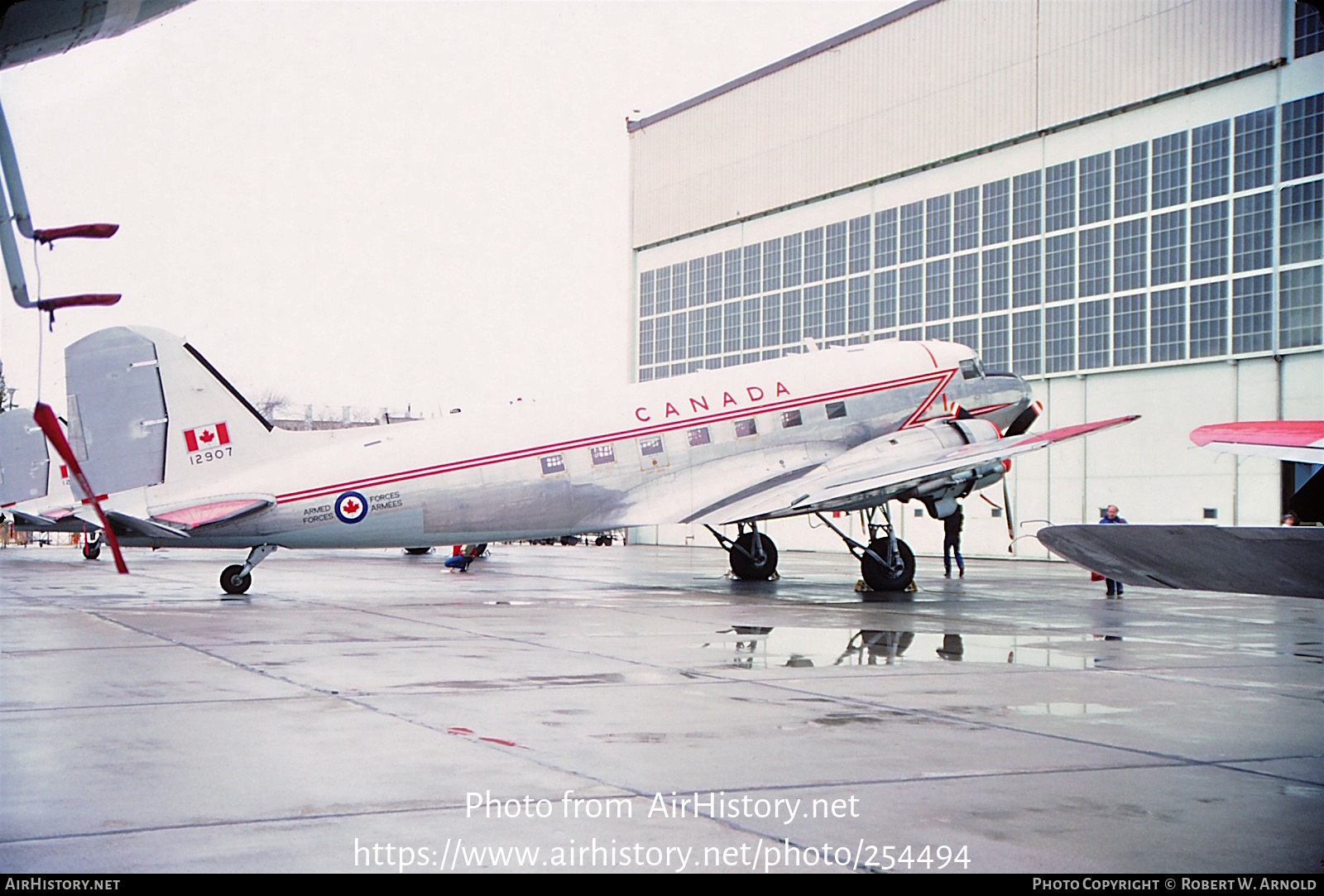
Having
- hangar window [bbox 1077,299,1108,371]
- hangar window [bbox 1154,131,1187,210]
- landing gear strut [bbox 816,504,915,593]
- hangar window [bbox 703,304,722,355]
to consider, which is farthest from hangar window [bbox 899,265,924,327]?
landing gear strut [bbox 816,504,915,593]

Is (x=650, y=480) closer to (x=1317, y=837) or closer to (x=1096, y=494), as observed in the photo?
(x=1317, y=837)

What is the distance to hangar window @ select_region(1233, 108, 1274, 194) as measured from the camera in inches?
1350

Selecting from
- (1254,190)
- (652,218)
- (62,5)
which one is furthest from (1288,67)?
(62,5)

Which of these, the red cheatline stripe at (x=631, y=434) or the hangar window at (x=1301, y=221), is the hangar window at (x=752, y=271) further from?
the red cheatline stripe at (x=631, y=434)

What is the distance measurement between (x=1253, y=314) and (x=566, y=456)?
2340cm

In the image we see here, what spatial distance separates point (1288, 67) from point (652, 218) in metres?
29.7

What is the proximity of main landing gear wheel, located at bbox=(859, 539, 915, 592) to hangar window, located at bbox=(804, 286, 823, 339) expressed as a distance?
27.2 meters

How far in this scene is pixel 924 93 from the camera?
44.9 meters

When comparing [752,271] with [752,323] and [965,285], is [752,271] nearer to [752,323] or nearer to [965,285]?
[752,323]

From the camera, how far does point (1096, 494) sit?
39.8 m

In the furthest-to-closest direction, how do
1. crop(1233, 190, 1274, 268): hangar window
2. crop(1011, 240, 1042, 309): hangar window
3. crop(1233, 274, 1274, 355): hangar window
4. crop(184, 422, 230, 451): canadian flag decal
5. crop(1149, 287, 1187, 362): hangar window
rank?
crop(1011, 240, 1042, 309): hangar window < crop(1149, 287, 1187, 362): hangar window < crop(1233, 274, 1274, 355): hangar window < crop(1233, 190, 1274, 268): hangar window < crop(184, 422, 230, 451): canadian flag decal

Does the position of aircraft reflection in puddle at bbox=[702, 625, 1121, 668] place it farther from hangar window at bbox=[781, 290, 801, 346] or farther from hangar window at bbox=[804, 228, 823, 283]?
hangar window at bbox=[804, 228, 823, 283]

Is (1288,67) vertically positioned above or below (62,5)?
above

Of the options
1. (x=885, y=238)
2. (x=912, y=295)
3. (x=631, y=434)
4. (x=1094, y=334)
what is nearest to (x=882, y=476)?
(x=631, y=434)
